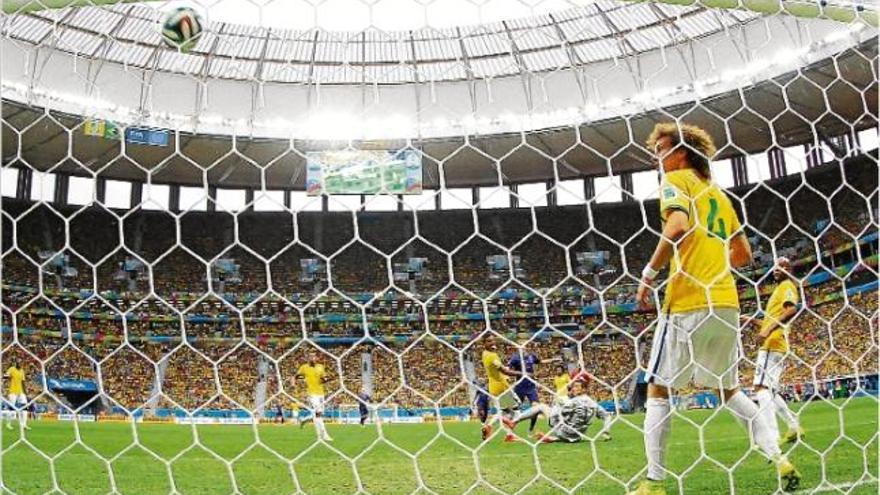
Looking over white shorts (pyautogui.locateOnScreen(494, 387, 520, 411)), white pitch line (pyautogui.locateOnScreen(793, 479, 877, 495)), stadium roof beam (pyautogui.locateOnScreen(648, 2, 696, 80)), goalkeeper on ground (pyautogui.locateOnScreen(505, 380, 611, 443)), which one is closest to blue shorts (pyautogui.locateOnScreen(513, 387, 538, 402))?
white shorts (pyautogui.locateOnScreen(494, 387, 520, 411))

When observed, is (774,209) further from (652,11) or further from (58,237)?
(58,237)

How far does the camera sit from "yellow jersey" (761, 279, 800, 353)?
174 inches

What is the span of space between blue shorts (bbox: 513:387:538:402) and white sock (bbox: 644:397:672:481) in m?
4.47

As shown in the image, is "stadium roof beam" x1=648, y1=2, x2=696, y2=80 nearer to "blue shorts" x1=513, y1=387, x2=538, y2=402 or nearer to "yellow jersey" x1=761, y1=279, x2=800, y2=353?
"blue shorts" x1=513, y1=387, x2=538, y2=402

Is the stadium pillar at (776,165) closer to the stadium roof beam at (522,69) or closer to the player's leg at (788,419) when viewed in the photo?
the stadium roof beam at (522,69)

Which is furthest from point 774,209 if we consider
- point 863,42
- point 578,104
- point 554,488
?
point 554,488

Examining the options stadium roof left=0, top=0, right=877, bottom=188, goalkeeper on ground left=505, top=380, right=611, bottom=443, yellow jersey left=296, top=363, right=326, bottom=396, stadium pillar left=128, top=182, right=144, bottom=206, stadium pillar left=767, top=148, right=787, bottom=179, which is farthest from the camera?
stadium pillar left=128, top=182, right=144, bottom=206

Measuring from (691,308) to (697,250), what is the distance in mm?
236

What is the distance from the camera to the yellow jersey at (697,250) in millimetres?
2756

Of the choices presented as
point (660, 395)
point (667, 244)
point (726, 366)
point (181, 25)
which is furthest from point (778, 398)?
point (181, 25)

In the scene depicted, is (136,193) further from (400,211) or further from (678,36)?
(678,36)

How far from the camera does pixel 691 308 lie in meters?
2.78

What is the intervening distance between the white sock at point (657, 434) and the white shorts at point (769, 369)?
1624 millimetres

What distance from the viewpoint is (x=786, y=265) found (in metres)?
4.21
